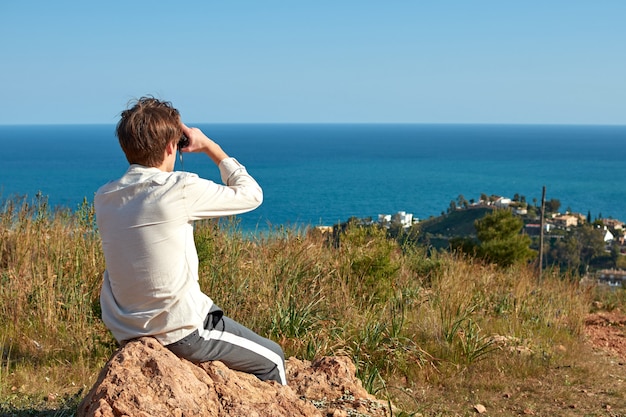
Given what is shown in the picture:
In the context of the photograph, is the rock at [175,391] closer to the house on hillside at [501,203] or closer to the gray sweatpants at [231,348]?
the gray sweatpants at [231,348]

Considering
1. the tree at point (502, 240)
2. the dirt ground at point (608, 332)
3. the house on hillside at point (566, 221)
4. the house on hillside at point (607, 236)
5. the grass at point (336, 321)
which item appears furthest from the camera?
the house on hillside at point (566, 221)

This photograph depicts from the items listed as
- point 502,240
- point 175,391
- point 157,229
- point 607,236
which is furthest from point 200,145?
point 607,236

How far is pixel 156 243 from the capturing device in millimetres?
2787

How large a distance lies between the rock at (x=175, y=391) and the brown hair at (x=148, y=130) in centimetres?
82

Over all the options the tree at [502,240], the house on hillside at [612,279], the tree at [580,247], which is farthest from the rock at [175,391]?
the tree at [580,247]

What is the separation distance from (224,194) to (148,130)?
418mm

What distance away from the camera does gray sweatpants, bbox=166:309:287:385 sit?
120 inches

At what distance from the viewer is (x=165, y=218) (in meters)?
2.76

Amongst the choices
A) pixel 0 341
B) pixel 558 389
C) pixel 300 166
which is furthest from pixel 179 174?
pixel 300 166

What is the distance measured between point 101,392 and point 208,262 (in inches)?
147

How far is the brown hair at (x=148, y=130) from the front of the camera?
8.95 feet

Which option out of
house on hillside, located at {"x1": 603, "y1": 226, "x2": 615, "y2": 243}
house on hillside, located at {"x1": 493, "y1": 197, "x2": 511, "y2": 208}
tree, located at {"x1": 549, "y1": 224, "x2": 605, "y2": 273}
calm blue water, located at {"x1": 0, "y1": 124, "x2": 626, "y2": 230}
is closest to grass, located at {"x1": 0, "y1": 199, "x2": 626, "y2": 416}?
tree, located at {"x1": 549, "y1": 224, "x2": 605, "y2": 273}

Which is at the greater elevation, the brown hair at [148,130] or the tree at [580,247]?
the brown hair at [148,130]

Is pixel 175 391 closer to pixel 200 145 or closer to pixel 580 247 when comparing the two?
pixel 200 145
